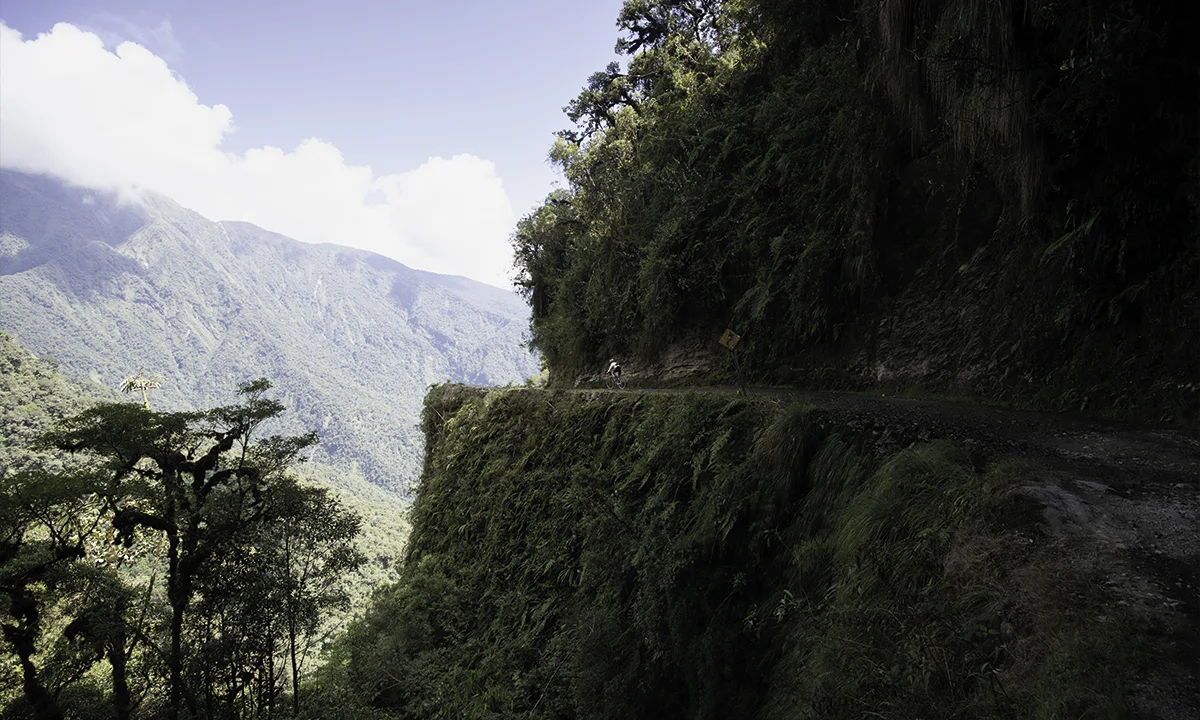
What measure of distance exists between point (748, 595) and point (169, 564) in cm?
1392

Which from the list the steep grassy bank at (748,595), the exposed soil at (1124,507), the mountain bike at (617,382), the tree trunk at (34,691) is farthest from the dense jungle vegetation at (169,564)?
the exposed soil at (1124,507)

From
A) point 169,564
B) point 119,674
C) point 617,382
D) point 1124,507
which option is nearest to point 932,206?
point 1124,507

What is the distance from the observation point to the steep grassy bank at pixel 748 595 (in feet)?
9.29

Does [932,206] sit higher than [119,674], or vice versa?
[932,206]

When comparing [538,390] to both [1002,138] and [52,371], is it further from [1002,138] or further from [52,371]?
[52,371]

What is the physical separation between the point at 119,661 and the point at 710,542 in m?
14.0

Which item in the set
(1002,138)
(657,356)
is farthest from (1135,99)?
(657,356)

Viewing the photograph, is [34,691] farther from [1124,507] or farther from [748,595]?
[1124,507]

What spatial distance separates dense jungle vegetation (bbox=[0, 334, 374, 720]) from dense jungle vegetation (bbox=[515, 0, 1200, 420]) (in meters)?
9.81

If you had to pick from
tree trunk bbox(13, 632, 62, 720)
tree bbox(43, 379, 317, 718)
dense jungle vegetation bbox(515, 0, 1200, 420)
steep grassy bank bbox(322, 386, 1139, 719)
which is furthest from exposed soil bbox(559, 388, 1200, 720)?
tree trunk bbox(13, 632, 62, 720)

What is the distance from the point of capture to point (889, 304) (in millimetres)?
8539

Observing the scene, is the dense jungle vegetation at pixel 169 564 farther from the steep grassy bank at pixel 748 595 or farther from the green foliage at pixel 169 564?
the steep grassy bank at pixel 748 595

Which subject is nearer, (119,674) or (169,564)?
(119,674)

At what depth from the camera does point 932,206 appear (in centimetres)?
818
